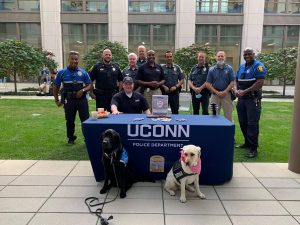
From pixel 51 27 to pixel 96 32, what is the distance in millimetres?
3656

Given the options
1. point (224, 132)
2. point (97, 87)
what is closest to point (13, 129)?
point (97, 87)

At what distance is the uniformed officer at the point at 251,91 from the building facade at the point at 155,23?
1993 centimetres

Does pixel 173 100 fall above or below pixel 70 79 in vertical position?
below

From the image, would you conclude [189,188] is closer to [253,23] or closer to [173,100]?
[173,100]

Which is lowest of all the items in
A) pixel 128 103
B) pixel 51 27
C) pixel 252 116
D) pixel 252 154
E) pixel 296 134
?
pixel 252 154

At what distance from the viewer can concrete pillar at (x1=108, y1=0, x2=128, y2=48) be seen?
24406 mm

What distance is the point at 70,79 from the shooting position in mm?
5836

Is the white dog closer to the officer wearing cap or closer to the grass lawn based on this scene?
the officer wearing cap

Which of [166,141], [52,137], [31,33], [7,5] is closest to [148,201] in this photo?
[166,141]

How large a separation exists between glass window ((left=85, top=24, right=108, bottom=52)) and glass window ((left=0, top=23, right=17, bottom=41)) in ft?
20.2

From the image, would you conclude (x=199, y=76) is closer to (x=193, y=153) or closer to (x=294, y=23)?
(x=193, y=153)

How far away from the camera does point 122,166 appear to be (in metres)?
3.74

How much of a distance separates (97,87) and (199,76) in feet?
7.58

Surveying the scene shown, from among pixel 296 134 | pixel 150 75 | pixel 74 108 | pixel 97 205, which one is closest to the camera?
pixel 97 205
